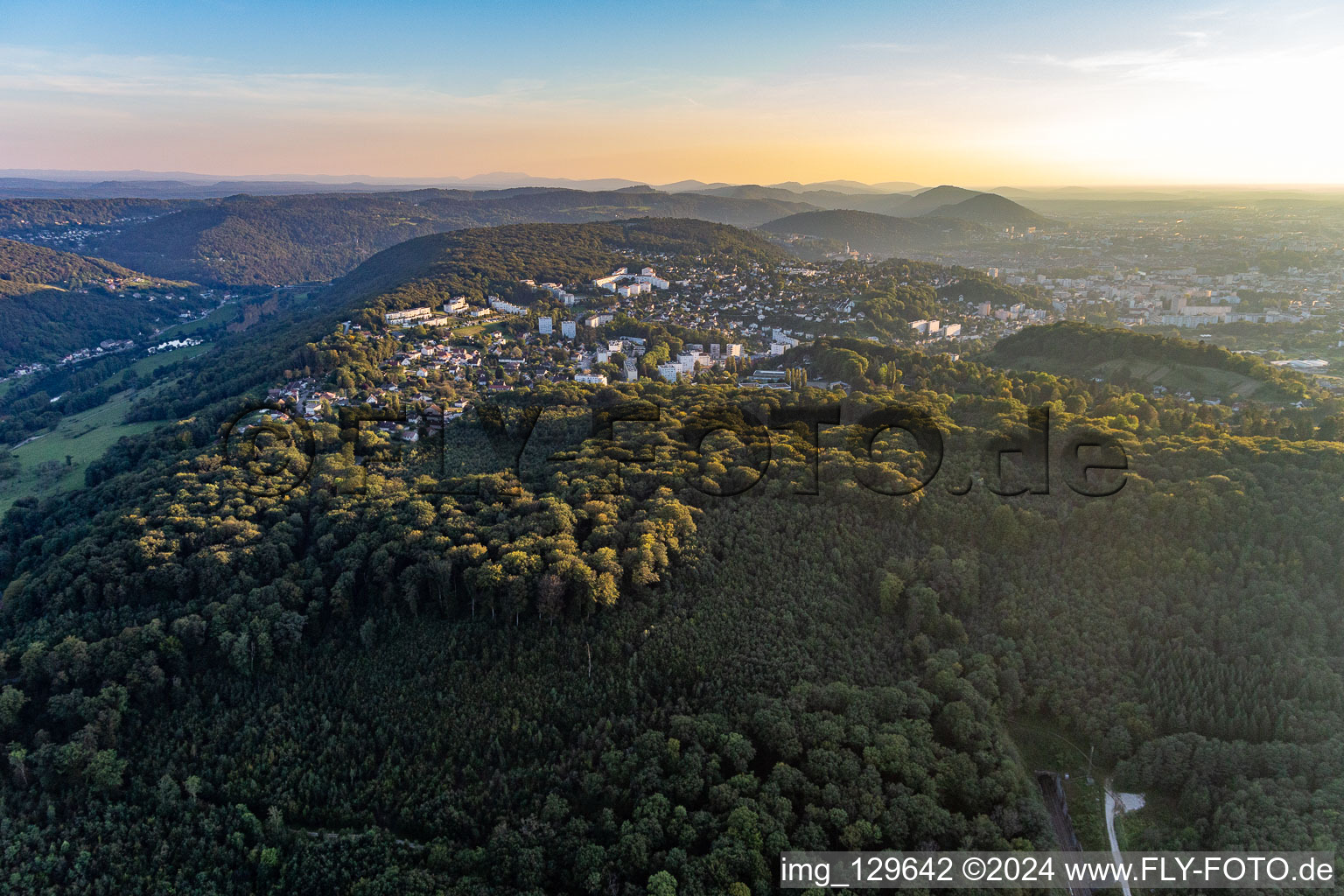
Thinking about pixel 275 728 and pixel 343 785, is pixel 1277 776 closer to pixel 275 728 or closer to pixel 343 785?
pixel 343 785

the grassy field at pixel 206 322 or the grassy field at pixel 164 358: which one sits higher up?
the grassy field at pixel 206 322

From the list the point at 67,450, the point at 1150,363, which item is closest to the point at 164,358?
the point at 67,450

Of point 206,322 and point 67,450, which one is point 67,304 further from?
point 67,450

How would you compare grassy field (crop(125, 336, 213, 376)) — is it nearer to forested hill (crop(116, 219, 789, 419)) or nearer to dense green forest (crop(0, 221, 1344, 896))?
forested hill (crop(116, 219, 789, 419))

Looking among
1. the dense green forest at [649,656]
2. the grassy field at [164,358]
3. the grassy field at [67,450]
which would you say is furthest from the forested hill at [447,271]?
the dense green forest at [649,656]

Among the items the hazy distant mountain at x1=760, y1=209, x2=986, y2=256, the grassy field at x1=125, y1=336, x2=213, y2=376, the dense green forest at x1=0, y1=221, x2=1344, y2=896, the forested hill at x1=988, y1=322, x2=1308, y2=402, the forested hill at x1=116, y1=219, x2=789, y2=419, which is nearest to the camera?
the dense green forest at x1=0, y1=221, x2=1344, y2=896

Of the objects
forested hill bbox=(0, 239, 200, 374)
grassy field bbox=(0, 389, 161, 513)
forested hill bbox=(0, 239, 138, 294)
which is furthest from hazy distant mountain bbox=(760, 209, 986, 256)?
grassy field bbox=(0, 389, 161, 513)

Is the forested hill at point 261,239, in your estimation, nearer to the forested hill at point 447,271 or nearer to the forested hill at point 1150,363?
the forested hill at point 447,271
